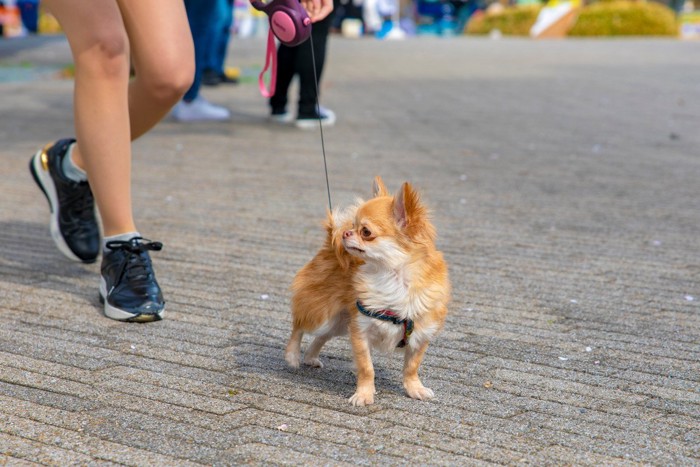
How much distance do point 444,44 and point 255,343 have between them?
18.2 m

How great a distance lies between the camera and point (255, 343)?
337 cm

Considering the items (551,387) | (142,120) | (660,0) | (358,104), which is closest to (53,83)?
(358,104)

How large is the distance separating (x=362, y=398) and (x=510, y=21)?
83.2 ft

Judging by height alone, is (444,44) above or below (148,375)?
below

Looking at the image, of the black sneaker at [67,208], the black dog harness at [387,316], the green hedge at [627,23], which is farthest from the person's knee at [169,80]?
the green hedge at [627,23]

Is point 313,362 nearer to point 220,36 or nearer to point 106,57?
point 106,57

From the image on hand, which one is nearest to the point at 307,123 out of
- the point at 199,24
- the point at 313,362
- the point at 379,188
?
the point at 199,24

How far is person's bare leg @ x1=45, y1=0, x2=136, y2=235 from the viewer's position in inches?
135

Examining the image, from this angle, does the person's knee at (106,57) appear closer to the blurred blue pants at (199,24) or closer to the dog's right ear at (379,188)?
the dog's right ear at (379,188)

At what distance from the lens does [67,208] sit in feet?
13.8

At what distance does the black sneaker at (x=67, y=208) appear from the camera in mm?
4195

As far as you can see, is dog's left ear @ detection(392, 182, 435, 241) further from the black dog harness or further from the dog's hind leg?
the dog's hind leg

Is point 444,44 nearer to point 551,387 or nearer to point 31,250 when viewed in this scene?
point 31,250

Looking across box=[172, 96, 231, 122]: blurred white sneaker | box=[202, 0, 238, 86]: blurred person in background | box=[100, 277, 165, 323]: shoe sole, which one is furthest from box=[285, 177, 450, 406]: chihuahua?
box=[202, 0, 238, 86]: blurred person in background
